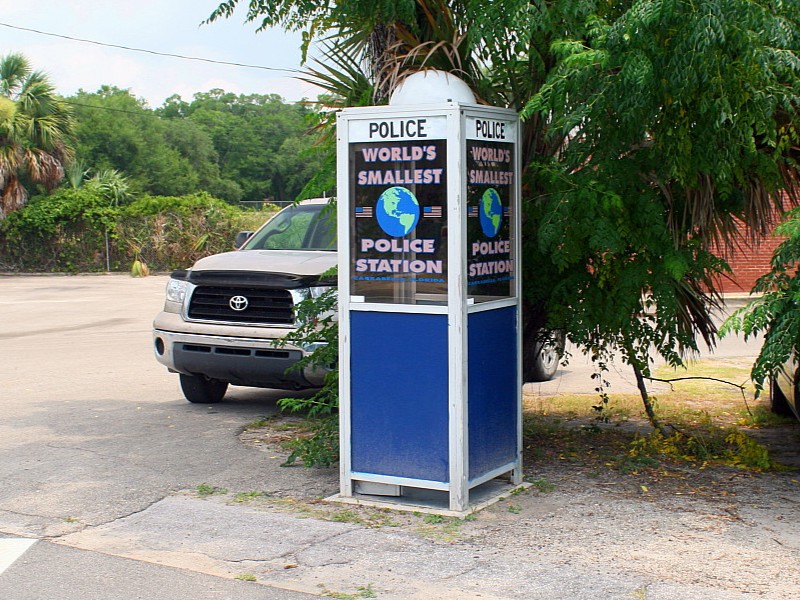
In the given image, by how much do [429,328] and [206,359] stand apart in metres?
3.71

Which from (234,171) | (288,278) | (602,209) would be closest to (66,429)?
(288,278)

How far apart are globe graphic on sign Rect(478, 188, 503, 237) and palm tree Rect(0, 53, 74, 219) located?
30137 mm

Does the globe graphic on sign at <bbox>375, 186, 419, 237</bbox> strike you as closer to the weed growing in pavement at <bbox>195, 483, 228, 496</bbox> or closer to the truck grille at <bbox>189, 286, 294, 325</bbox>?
the weed growing in pavement at <bbox>195, 483, 228, 496</bbox>

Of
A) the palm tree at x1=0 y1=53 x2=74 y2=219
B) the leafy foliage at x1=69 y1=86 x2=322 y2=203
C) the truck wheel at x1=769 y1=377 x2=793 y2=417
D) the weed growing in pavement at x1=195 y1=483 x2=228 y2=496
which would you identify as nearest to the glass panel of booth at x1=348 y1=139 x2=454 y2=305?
the weed growing in pavement at x1=195 y1=483 x2=228 y2=496

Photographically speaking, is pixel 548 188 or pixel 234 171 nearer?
pixel 548 188

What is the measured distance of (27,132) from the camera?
34281 millimetres

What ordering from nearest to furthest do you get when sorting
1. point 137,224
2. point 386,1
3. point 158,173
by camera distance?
point 386,1, point 137,224, point 158,173

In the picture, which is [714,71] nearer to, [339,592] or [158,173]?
[339,592]

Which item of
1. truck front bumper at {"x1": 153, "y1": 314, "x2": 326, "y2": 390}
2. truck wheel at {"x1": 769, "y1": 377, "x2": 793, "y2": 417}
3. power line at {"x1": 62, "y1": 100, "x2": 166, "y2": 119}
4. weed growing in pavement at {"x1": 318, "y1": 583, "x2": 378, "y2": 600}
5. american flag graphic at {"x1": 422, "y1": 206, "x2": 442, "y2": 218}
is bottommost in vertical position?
weed growing in pavement at {"x1": 318, "y1": 583, "x2": 378, "y2": 600}

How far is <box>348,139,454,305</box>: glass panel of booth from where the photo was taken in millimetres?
6105

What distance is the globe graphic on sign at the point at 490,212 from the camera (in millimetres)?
6317

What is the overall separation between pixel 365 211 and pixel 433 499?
1.89 m

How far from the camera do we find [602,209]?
6375 mm

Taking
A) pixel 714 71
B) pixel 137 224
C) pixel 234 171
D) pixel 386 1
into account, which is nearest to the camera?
pixel 714 71
